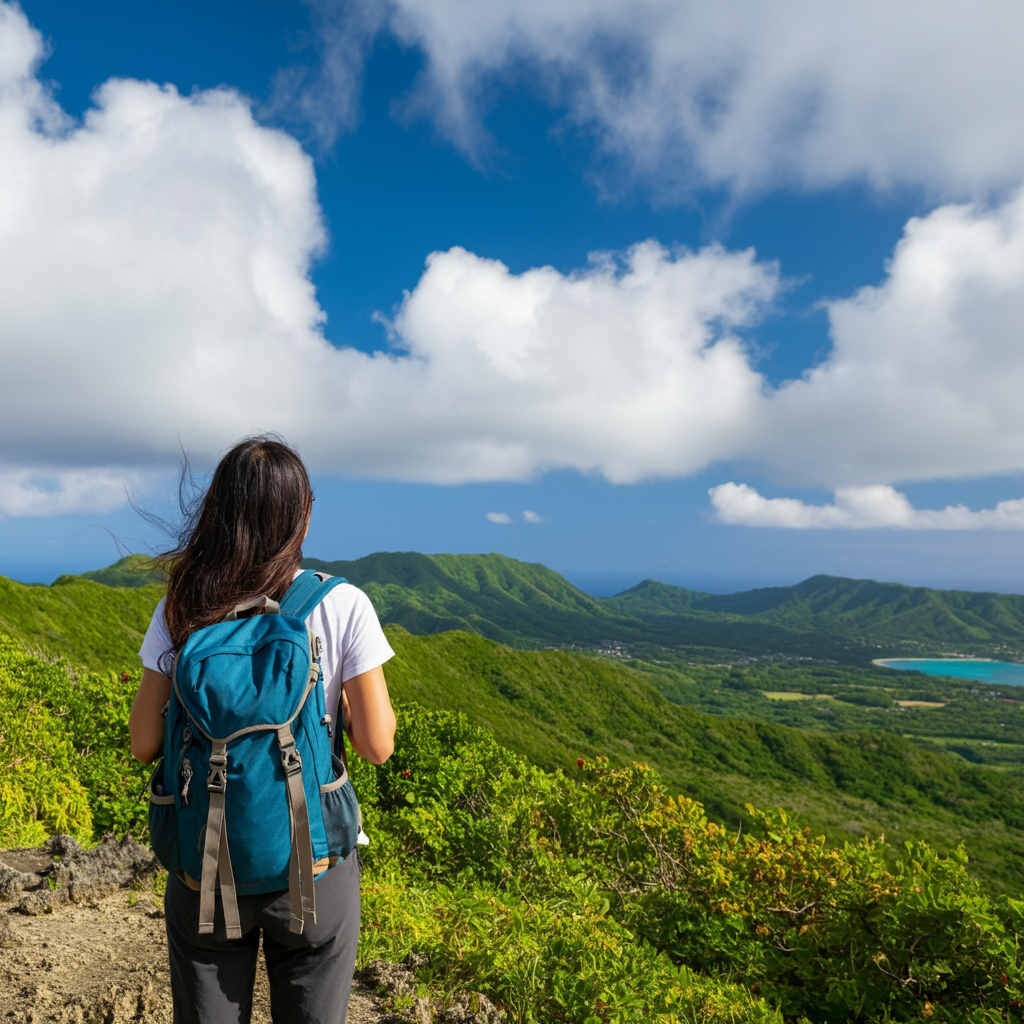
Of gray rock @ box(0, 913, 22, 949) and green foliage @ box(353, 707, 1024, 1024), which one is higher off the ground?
gray rock @ box(0, 913, 22, 949)

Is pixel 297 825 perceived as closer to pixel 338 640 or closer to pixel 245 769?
pixel 245 769

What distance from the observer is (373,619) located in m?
2.03

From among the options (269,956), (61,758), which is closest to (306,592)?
(269,956)

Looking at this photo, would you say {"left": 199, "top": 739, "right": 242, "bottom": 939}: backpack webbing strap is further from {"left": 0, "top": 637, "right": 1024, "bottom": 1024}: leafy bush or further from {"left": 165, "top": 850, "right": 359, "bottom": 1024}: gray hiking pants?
{"left": 0, "top": 637, "right": 1024, "bottom": 1024}: leafy bush

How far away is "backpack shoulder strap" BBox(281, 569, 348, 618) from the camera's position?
1956 mm

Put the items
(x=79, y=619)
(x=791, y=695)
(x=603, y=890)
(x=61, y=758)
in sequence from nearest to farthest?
(x=603, y=890)
(x=61, y=758)
(x=79, y=619)
(x=791, y=695)

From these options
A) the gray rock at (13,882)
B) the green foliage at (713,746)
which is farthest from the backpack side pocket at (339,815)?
the green foliage at (713,746)

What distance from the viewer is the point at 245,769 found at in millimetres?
1773

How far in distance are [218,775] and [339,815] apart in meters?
0.38

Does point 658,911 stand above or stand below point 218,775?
below

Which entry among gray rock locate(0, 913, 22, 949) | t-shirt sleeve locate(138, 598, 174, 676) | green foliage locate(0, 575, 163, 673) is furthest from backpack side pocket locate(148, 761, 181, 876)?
green foliage locate(0, 575, 163, 673)

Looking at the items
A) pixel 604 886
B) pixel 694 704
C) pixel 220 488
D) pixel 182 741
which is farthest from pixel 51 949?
pixel 694 704

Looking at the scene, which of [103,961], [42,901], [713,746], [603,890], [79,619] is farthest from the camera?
[713,746]

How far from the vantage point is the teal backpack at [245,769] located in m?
1.77
